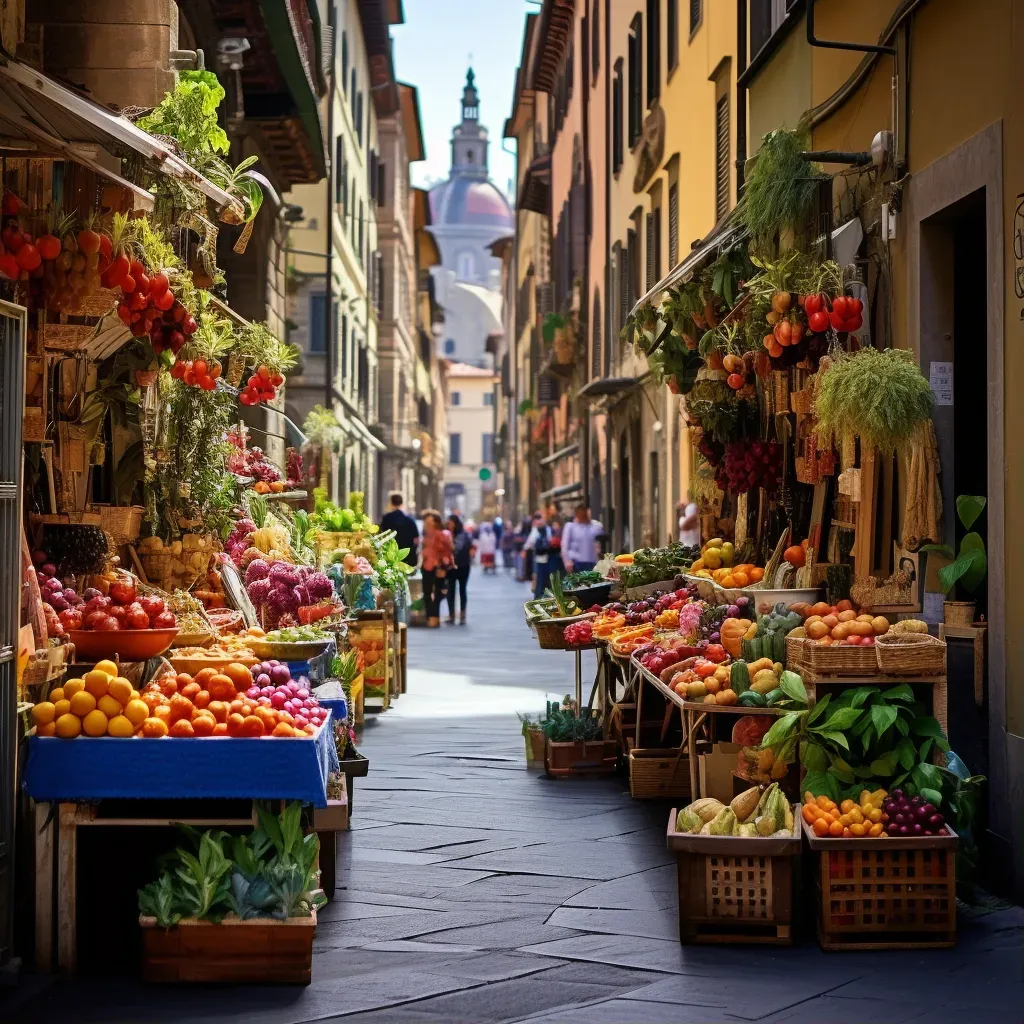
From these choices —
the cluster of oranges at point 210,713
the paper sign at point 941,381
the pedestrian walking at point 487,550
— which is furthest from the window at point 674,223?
the pedestrian walking at point 487,550

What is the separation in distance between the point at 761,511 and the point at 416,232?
54.4 meters

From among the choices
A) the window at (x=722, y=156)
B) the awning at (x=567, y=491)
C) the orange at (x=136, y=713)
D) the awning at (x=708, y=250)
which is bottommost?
the orange at (x=136, y=713)

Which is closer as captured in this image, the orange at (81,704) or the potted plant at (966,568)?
the orange at (81,704)

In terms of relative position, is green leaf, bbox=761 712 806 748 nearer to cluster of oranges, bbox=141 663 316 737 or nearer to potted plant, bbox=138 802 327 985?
cluster of oranges, bbox=141 663 316 737

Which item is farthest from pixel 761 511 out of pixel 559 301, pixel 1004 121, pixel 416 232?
pixel 416 232

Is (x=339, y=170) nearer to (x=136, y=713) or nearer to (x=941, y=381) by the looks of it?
(x=941, y=381)

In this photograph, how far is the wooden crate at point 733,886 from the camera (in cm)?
656

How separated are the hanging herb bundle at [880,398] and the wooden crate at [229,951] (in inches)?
144

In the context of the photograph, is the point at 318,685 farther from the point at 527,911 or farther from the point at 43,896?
the point at 43,896

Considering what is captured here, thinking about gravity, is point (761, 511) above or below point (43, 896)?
above

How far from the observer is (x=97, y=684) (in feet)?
21.3

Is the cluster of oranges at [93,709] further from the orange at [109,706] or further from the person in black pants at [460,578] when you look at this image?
the person in black pants at [460,578]

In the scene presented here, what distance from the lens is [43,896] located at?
6195 mm

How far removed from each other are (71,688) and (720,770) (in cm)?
342
